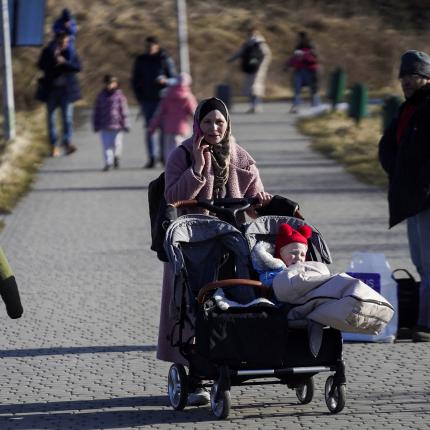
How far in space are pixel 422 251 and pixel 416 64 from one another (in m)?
1.22

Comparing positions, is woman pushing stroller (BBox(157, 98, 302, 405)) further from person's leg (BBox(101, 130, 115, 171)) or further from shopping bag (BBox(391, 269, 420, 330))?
person's leg (BBox(101, 130, 115, 171))

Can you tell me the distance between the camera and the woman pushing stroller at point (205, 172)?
774cm

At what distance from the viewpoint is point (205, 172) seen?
7848 millimetres

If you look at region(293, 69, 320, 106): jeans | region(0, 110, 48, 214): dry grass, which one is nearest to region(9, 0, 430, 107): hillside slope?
region(293, 69, 320, 106): jeans

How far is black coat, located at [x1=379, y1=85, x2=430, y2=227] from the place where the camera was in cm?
918

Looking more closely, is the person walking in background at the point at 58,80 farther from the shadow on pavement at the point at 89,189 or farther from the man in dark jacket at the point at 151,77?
the shadow on pavement at the point at 89,189

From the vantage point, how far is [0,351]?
921 centimetres

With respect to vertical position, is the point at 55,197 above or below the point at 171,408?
below

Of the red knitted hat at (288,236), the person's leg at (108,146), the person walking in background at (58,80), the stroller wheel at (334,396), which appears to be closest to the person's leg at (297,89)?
the person walking in background at (58,80)

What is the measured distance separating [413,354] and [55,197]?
9365mm

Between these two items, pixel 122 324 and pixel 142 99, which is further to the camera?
pixel 142 99

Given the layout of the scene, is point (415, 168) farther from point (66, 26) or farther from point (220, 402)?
point (66, 26)

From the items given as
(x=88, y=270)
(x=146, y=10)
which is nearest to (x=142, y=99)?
(x=88, y=270)

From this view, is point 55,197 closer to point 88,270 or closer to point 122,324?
point 88,270
